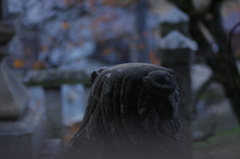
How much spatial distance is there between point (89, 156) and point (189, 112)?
2803mm

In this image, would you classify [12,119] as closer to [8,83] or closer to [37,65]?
[8,83]

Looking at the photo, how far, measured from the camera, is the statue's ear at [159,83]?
5.30 ft

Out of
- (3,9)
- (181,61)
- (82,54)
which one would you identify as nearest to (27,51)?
(82,54)

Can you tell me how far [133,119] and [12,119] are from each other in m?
2.04

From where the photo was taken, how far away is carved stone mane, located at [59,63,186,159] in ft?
5.33

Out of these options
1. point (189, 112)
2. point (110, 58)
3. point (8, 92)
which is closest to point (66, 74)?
point (8, 92)

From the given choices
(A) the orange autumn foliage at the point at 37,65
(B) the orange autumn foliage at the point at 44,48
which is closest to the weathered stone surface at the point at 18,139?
(A) the orange autumn foliage at the point at 37,65

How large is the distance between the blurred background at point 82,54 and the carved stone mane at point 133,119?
1.19 metres

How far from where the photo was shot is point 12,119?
3.27 metres

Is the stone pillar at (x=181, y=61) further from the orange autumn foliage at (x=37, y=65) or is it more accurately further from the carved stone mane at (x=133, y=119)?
the orange autumn foliage at (x=37, y=65)

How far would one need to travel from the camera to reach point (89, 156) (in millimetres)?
1676

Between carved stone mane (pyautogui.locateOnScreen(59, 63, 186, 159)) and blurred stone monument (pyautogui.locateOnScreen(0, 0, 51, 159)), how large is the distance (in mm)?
1518

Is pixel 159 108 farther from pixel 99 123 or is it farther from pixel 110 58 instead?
pixel 110 58

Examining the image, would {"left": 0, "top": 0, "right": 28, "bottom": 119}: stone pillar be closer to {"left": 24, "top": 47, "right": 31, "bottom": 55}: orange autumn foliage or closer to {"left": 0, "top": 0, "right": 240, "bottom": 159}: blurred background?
{"left": 0, "top": 0, "right": 240, "bottom": 159}: blurred background
